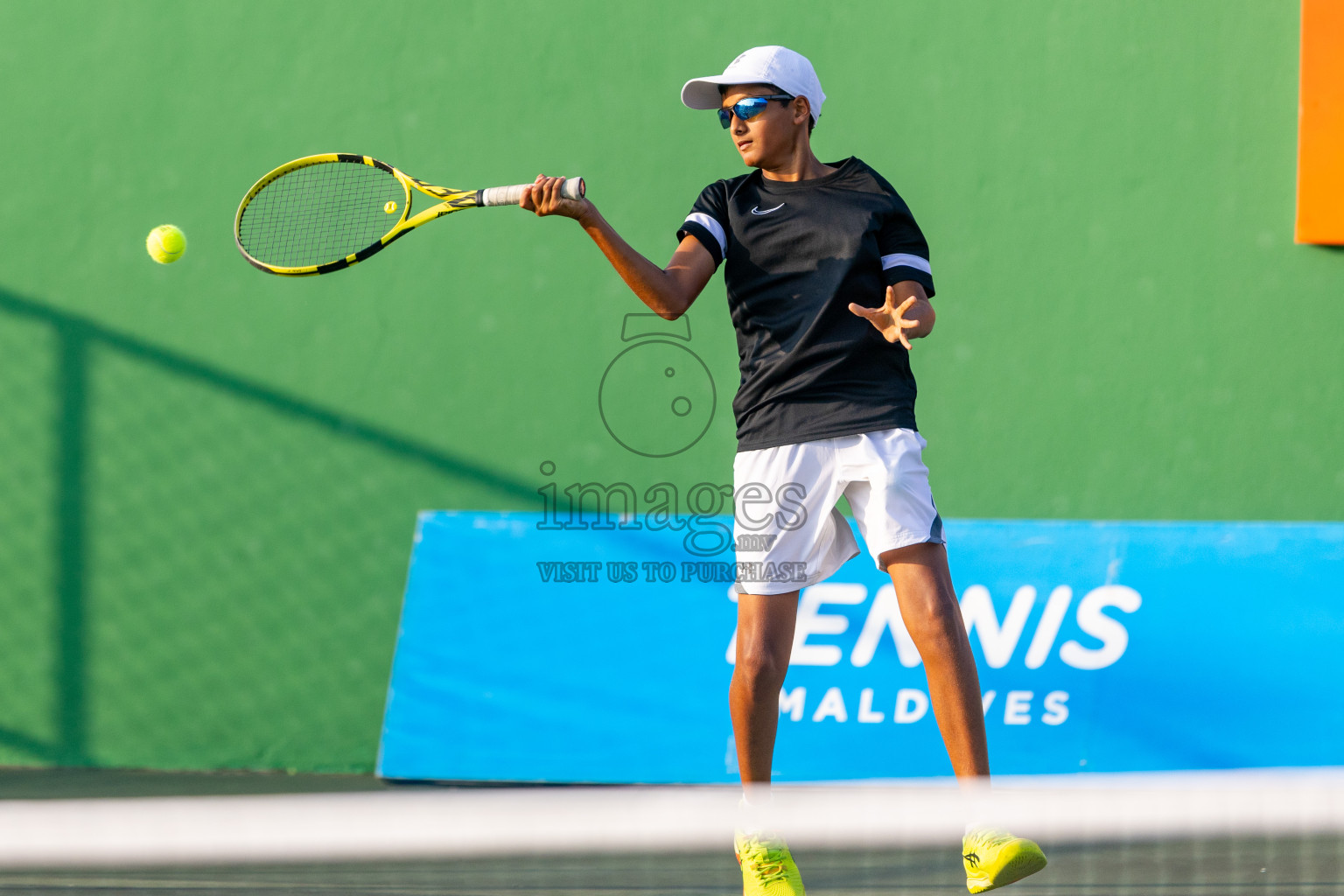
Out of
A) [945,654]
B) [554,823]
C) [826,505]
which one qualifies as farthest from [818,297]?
[554,823]

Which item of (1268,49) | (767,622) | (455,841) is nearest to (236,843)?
(455,841)

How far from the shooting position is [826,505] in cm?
230

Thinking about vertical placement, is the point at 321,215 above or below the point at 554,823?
above

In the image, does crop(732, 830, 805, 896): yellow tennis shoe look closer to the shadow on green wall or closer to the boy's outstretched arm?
the boy's outstretched arm

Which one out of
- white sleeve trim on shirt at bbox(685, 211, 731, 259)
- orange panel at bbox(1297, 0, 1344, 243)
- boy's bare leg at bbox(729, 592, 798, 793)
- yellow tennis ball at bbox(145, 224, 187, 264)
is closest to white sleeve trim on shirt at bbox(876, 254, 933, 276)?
white sleeve trim on shirt at bbox(685, 211, 731, 259)

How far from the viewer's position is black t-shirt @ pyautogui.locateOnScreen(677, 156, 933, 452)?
2.33 meters

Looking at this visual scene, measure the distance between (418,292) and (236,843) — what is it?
300cm

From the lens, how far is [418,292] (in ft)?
13.2

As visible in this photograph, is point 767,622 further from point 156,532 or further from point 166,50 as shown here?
point 166,50

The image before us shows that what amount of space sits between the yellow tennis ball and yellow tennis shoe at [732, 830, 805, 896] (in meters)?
2.62

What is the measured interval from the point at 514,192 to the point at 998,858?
1478 mm

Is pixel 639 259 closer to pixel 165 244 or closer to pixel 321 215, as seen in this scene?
pixel 321 215

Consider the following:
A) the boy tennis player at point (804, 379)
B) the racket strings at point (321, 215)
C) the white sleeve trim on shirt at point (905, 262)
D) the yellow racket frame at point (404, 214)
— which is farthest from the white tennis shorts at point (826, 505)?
the racket strings at point (321, 215)

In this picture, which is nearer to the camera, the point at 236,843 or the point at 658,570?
the point at 236,843
